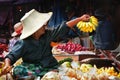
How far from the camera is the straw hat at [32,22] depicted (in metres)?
5.95

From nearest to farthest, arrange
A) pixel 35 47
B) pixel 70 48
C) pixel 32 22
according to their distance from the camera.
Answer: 1. pixel 35 47
2. pixel 32 22
3. pixel 70 48

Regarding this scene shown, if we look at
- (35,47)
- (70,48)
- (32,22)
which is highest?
(32,22)

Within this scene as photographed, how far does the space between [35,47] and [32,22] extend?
38cm

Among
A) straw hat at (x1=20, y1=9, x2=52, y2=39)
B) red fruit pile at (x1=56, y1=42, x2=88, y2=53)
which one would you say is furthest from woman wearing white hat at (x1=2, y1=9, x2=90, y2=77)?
red fruit pile at (x1=56, y1=42, x2=88, y2=53)

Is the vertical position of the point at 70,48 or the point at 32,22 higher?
the point at 32,22

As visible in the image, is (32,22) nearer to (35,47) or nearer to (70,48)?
(35,47)

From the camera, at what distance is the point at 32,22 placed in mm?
6133

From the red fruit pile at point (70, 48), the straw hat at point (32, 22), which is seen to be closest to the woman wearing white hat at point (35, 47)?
the straw hat at point (32, 22)

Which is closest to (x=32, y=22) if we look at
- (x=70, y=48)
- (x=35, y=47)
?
(x=35, y=47)

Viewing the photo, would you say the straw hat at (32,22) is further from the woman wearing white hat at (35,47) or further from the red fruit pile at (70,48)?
the red fruit pile at (70,48)

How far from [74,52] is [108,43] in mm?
910

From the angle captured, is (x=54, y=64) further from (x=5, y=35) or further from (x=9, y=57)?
(x=5, y=35)

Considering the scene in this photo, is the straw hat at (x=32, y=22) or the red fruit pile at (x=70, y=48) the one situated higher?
the straw hat at (x=32, y=22)

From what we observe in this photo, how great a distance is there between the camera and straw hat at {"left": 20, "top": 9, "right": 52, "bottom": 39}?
5.95m
